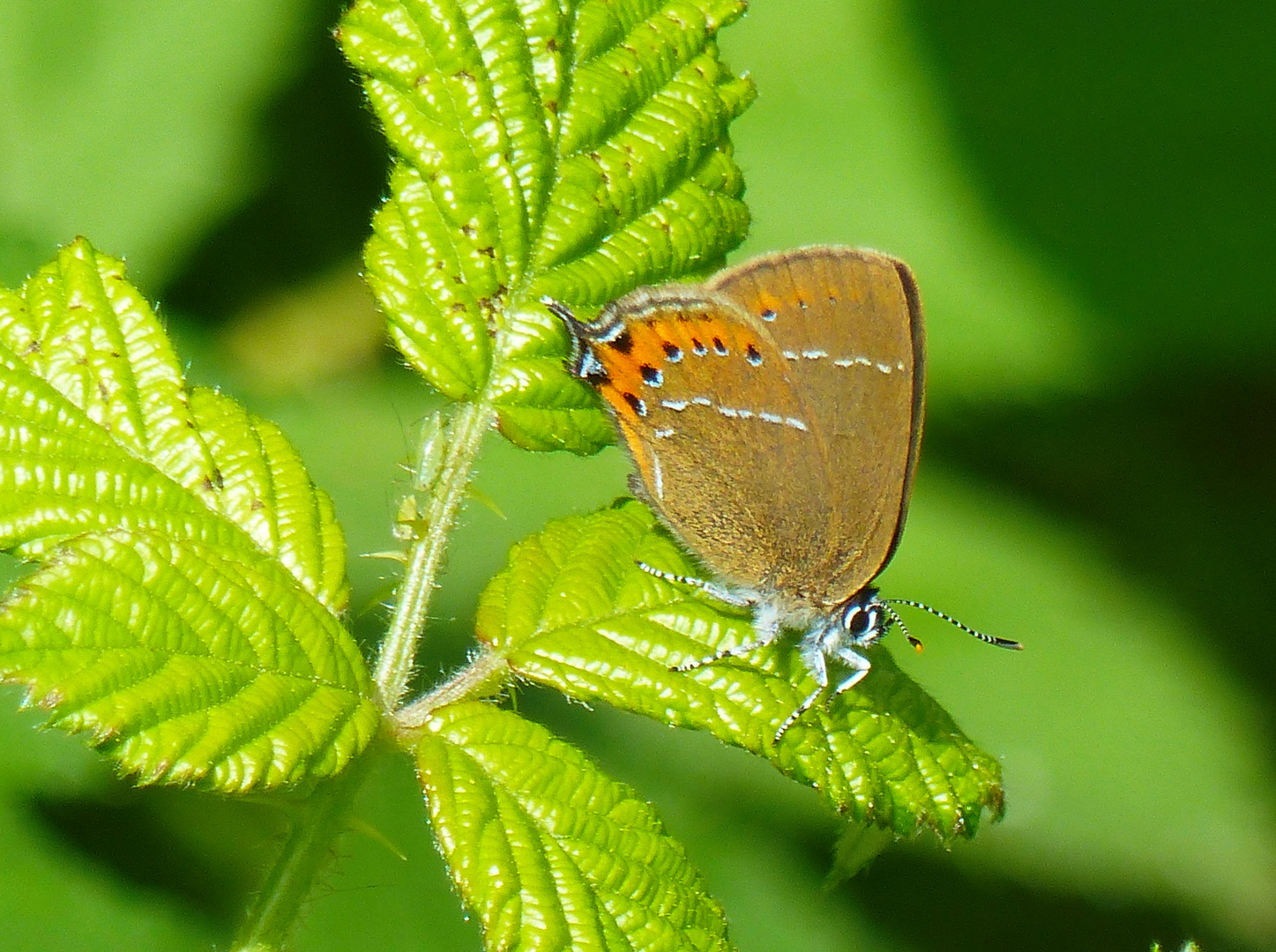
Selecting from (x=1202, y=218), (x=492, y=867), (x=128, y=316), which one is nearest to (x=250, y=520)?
(x=128, y=316)

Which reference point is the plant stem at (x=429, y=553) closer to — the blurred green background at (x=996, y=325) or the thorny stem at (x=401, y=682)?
the thorny stem at (x=401, y=682)

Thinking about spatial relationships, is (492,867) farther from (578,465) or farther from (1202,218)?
(1202,218)

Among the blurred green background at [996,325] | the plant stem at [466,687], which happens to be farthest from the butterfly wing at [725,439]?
the blurred green background at [996,325]

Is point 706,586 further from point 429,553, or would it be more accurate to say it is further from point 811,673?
point 429,553

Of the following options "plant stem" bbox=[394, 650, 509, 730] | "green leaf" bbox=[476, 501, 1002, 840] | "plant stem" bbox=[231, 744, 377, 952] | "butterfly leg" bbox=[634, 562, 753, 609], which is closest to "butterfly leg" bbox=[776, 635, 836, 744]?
"green leaf" bbox=[476, 501, 1002, 840]

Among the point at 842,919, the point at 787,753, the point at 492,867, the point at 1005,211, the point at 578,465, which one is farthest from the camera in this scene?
the point at 1005,211

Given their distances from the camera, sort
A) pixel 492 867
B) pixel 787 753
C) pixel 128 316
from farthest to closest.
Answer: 1. pixel 128 316
2. pixel 787 753
3. pixel 492 867
